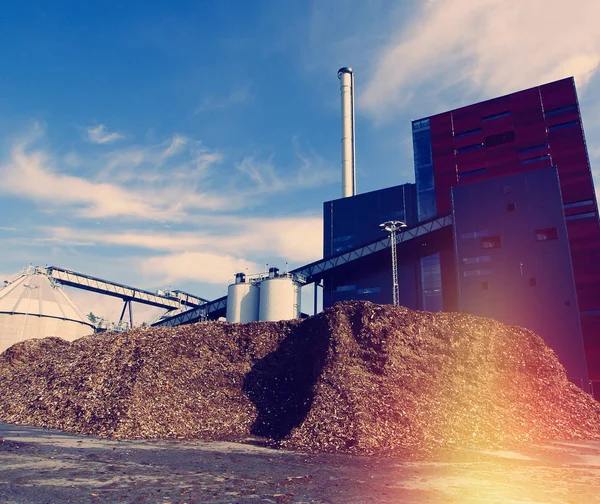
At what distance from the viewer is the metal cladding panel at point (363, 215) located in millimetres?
57719

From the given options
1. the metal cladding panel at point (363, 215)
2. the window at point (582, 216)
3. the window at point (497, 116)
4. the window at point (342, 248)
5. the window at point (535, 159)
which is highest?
the window at point (497, 116)

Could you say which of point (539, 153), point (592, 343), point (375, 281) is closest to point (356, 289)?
point (375, 281)

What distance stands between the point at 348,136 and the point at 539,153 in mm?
27639

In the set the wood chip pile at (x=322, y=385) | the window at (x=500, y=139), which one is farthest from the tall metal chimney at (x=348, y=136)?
the wood chip pile at (x=322, y=385)

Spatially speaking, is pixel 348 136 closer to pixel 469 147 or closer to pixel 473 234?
pixel 469 147

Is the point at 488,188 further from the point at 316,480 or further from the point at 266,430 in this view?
the point at 316,480

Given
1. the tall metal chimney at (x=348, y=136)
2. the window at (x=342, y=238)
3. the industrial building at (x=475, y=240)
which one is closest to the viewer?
the industrial building at (x=475, y=240)

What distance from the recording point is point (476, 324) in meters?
20.4

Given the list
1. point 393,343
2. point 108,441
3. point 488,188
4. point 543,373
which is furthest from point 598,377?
point 108,441

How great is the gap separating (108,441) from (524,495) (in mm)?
11321

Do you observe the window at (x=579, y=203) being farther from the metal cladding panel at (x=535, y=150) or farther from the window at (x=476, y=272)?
the window at (x=476, y=272)

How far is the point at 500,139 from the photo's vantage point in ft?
168

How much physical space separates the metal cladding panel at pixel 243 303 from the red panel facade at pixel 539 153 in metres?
25.7

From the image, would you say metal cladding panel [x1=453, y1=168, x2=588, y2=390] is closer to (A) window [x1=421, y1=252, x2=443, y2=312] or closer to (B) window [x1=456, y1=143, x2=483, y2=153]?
(A) window [x1=421, y1=252, x2=443, y2=312]
